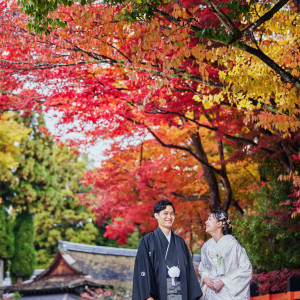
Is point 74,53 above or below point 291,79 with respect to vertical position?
above

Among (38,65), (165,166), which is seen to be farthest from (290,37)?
(165,166)

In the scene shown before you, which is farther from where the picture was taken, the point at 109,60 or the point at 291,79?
the point at 109,60

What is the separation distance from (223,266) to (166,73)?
235 centimetres

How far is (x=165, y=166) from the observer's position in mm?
12391

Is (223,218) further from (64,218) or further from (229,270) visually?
(64,218)

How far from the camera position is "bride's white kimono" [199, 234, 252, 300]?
4457 mm

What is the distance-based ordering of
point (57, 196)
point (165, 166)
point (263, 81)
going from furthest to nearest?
point (57, 196), point (165, 166), point (263, 81)

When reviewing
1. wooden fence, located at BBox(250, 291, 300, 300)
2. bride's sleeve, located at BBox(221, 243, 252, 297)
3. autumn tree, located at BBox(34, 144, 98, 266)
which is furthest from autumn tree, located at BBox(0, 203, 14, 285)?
bride's sleeve, located at BBox(221, 243, 252, 297)

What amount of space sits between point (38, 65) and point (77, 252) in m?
18.9

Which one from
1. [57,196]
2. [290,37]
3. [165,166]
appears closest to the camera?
[290,37]

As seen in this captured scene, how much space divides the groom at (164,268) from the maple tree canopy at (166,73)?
175cm

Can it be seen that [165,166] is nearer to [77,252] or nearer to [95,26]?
[95,26]

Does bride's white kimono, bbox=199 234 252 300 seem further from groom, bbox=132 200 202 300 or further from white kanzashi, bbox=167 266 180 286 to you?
white kanzashi, bbox=167 266 180 286

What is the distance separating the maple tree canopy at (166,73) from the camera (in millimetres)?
4949
